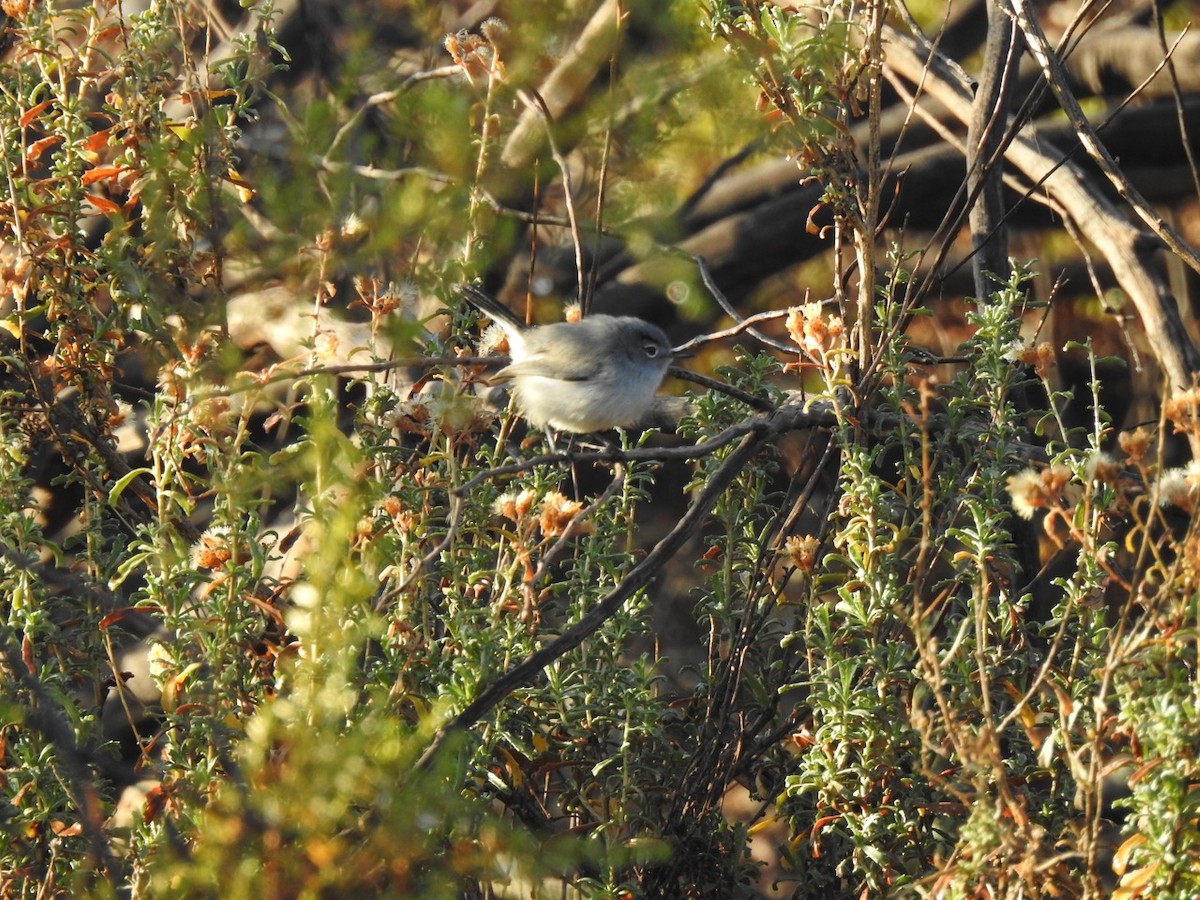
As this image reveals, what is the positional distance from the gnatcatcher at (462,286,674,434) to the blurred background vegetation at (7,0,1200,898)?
13 centimetres

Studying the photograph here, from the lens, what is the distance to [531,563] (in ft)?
8.34

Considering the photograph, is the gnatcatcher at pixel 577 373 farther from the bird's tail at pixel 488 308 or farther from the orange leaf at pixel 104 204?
the orange leaf at pixel 104 204

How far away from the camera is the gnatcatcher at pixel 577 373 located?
10.5ft

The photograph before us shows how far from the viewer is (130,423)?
4.43m

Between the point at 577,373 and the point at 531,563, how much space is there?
824 mm

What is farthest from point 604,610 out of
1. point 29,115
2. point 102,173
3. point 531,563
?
point 29,115

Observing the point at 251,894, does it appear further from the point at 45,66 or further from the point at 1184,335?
the point at 1184,335

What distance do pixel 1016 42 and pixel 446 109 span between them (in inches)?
82.9

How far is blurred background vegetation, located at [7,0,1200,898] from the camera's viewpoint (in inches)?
69.6

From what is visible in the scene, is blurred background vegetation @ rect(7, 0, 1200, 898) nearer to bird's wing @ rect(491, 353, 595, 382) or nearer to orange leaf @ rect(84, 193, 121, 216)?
orange leaf @ rect(84, 193, 121, 216)

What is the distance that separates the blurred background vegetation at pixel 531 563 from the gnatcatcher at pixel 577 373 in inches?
5.1

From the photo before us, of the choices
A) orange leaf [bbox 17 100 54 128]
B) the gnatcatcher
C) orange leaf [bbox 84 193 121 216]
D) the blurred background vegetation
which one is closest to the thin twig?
the blurred background vegetation

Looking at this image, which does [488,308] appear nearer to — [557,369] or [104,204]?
[557,369]

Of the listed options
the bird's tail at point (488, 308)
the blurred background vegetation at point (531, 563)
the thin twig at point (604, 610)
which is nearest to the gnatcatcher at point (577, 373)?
the bird's tail at point (488, 308)
